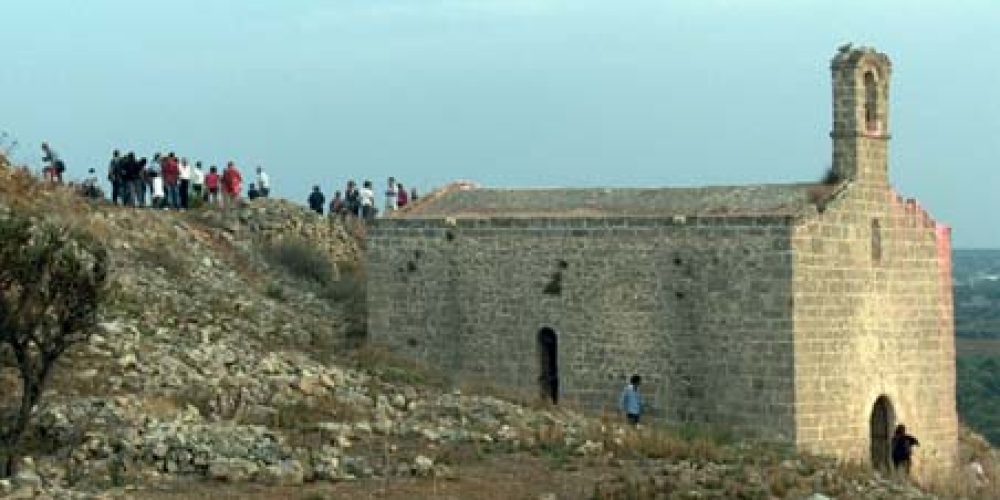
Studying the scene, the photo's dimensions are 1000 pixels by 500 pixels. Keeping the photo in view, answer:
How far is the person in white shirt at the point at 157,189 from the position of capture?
99.0 feet

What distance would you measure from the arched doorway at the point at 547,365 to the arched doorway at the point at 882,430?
4.93m

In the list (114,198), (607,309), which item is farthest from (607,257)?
(114,198)

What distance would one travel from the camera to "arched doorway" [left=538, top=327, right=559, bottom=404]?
24.5 m

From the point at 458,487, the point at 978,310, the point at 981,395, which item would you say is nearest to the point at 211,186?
the point at 458,487

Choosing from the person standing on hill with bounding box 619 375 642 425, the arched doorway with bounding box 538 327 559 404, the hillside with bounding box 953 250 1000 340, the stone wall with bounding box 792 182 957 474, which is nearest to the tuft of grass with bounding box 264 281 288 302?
the arched doorway with bounding box 538 327 559 404

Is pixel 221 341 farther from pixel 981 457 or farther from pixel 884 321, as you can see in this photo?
pixel 981 457

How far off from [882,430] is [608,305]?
188 inches

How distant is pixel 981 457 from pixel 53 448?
16.7 meters

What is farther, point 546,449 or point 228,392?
point 228,392

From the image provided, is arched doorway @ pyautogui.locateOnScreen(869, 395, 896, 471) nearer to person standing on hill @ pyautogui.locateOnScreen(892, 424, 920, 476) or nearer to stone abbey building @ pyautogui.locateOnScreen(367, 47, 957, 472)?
stone abbey building @ pyautogui.locateOnScreen(367, 47, 957, 472)

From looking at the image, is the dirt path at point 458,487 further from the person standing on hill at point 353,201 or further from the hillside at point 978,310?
the hillside at point 978,310

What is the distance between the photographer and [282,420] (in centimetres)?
1956

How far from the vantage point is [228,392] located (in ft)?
67.8

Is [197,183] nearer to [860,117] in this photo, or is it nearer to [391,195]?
[391,195]
